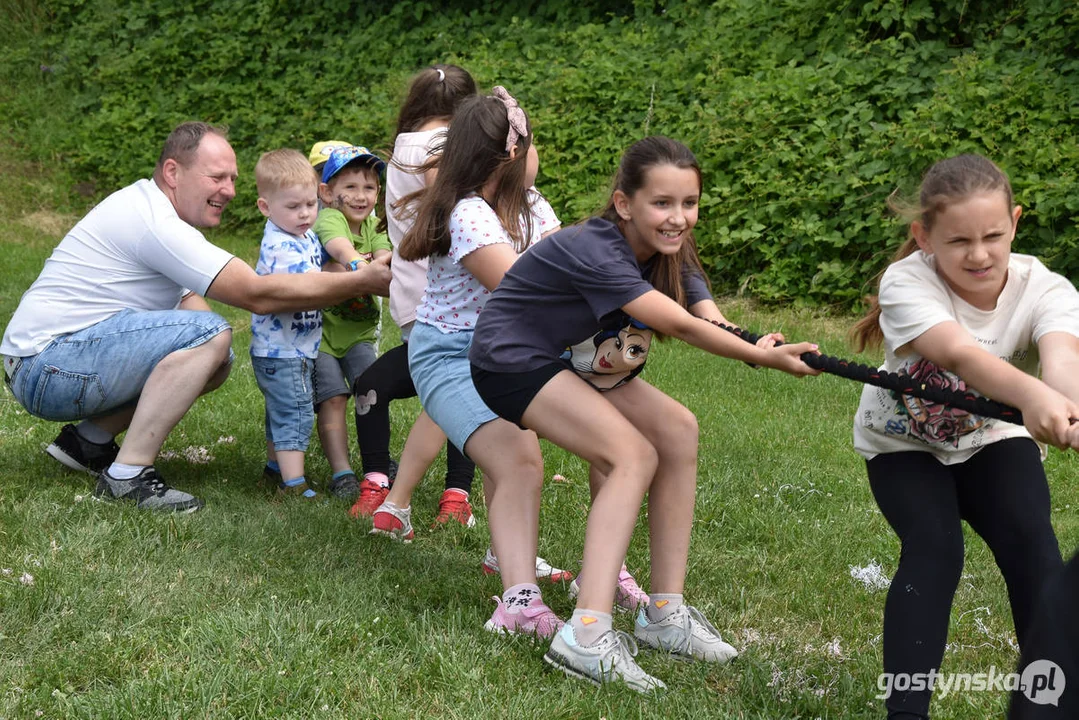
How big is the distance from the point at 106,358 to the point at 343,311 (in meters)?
1.05

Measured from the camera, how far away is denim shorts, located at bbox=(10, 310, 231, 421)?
15.4 ft

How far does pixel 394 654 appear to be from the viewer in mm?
3445

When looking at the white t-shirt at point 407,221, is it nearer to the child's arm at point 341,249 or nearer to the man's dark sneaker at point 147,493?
the child's arm at point 341,249

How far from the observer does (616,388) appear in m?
3.71

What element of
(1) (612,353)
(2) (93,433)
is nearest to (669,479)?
(1) (612,353)

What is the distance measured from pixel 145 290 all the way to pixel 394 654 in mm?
2146

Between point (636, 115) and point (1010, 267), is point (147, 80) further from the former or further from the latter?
point (1010, 267)

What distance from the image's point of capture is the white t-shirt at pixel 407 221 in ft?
15.0

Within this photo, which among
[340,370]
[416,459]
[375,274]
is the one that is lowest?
[416,459]

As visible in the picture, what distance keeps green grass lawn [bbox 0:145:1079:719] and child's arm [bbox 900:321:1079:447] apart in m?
0.94

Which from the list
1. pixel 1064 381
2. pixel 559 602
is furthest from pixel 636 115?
pixel 1064 381

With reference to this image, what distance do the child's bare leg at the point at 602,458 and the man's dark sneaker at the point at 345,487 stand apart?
1.78 meters

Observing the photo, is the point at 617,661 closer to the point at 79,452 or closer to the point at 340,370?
the point at 340,370

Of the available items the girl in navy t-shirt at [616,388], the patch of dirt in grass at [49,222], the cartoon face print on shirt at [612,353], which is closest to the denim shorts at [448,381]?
the girl in navy t-shirt at [616,388]
